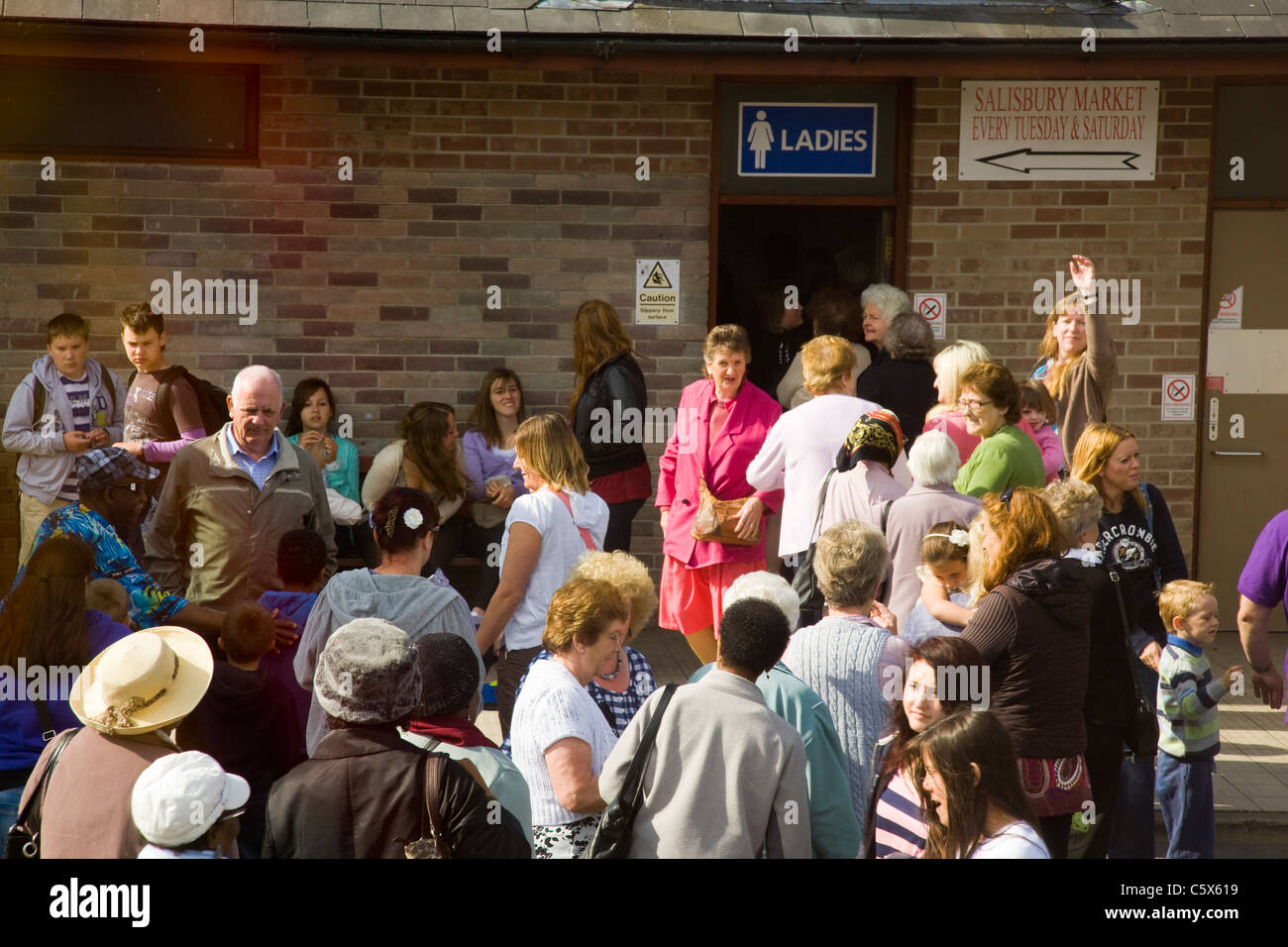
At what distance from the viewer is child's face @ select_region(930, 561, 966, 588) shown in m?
5.21

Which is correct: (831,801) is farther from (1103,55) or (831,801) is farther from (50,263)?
(50,263)

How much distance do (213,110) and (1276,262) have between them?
670cm

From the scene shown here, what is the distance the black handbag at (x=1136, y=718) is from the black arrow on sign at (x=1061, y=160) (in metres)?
4.53

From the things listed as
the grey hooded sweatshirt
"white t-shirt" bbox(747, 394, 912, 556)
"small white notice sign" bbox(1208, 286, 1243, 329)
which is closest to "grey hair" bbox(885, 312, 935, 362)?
"white t-shirt" bbox(747, 394, 912, 556)

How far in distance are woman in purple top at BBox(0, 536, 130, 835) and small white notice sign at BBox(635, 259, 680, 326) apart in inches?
191

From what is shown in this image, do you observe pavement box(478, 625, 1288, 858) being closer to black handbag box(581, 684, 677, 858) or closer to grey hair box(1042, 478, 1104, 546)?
grey hair box(1042, 478, 1104, 546)

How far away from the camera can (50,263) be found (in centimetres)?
836

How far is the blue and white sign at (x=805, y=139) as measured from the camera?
349 inches

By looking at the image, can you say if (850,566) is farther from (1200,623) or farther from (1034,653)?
(1200,623)

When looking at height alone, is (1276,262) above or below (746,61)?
below

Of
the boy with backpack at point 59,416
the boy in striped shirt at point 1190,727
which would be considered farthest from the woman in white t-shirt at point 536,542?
the boy with backpack at point 59,416

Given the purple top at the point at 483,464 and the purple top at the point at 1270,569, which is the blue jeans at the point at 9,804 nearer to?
the purple top at the point at 483,464

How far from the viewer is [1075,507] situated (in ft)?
17.4
